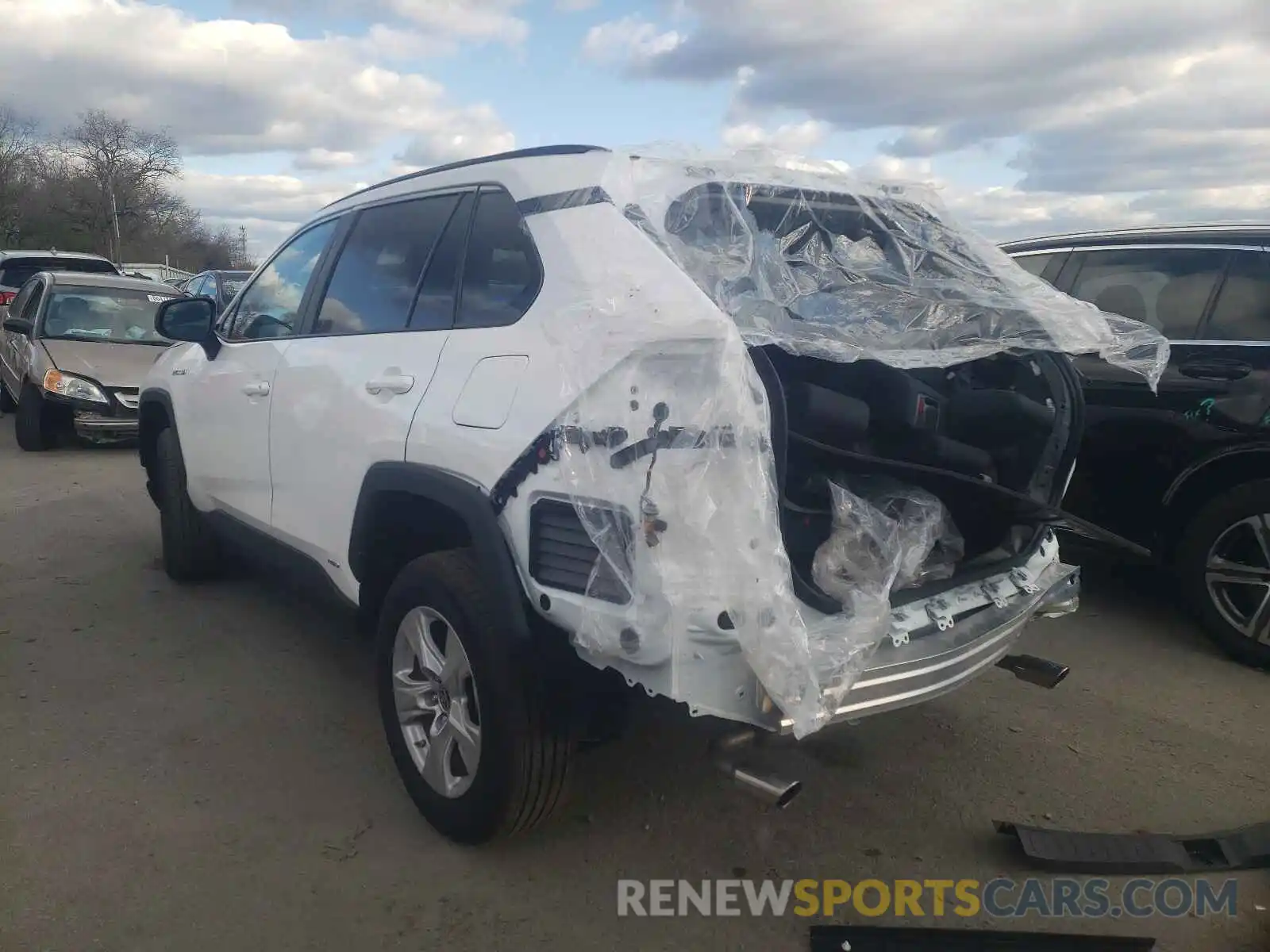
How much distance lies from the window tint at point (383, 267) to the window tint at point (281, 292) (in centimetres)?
28

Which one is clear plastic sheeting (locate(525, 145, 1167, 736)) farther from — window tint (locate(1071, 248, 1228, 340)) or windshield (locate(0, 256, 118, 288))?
windshield (locate(0, 256, 118, 288))

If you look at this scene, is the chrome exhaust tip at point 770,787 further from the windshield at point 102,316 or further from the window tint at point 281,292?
the windshield at point 102,316

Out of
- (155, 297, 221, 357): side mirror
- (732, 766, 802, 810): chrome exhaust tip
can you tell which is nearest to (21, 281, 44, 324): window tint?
(155, 297, 221, 357): side mirror

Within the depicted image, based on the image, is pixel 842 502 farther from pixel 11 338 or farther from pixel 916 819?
pixel 11 338

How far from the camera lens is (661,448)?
226cm

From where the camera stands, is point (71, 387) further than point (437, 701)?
Yes

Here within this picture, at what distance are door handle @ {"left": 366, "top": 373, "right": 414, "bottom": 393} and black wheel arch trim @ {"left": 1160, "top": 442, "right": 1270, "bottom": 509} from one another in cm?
355

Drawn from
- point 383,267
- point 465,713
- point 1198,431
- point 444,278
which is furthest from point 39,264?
point 1198,431

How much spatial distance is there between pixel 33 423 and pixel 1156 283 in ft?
31.1

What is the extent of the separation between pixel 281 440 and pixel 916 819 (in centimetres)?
264

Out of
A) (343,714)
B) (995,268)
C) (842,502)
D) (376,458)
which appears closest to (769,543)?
(842,502)

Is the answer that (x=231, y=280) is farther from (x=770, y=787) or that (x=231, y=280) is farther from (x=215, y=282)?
(x=770, y=787)

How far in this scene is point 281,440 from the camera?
152 inches

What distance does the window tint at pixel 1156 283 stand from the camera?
4.77 metres
